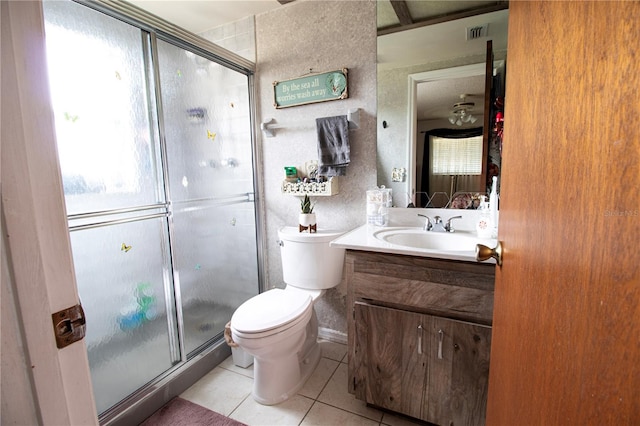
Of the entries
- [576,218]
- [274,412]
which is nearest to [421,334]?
[274,412]

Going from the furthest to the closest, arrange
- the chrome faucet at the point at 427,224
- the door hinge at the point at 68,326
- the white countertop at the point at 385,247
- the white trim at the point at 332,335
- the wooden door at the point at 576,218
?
the white trim at the point at 332,335, the chrome faucet at the point at 427,224, the white countertop at the point at 385,247, the door hinge at the point at 68,326, the wooden door at the point at 576,218

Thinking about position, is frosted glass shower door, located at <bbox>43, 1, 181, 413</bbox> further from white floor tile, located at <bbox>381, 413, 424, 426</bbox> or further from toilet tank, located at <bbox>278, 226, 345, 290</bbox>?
white floor tile, located at <bbox>381, 413, 424, 426</bbox>

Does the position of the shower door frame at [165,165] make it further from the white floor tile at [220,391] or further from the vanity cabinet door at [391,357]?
the vanity cabinet door at [391,357]

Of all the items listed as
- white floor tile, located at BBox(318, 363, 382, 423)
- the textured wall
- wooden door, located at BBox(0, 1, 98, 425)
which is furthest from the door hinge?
the textured wall

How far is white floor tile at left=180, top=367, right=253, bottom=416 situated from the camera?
150 cm

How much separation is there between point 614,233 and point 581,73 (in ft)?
0.69

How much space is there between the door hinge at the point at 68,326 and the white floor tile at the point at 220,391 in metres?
1.29

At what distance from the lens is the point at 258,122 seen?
2.08m

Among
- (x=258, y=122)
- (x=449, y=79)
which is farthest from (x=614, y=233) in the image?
(x=258, y=122)

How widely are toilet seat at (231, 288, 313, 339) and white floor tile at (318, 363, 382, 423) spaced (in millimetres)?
464

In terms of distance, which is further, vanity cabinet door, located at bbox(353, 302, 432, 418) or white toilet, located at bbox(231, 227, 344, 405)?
white toilet, located at bbox(231, 227, 344, 405)

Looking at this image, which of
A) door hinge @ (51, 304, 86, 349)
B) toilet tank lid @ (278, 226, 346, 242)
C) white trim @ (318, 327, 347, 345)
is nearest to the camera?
door hinge @ (51, 304, 86, 349)

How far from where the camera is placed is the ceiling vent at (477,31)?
141cm

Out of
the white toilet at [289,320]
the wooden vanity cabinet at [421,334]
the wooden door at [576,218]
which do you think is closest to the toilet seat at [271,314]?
the white toilet at [289,320]
